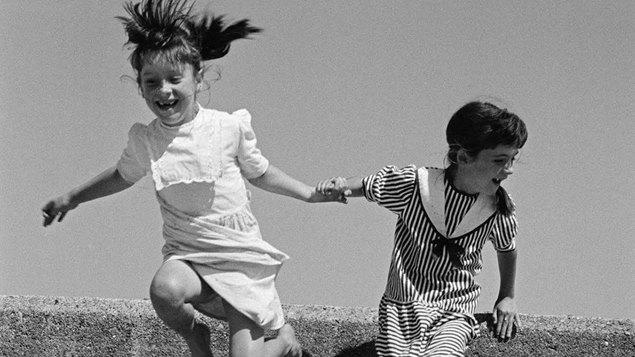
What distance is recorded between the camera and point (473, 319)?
14.6 ft

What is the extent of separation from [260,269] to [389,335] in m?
0.62

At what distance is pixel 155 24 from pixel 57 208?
0.95m

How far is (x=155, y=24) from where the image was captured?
14.5ft

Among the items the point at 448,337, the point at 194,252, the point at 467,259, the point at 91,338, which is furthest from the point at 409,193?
the point at 91,338

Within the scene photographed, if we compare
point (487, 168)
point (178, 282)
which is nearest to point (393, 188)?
point (487, 168)

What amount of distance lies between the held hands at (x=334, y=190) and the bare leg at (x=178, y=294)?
0.66m

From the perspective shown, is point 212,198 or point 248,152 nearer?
point 212,198

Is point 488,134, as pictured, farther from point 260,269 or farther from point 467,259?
point 260,269

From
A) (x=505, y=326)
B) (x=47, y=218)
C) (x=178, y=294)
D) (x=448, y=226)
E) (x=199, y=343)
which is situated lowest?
(x=199, y=343)

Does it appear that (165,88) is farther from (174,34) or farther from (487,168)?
(487,168)

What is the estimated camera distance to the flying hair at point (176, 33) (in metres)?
4.38

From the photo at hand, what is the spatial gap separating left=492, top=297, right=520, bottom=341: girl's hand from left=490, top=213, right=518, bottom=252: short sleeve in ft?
Answer: 0.84

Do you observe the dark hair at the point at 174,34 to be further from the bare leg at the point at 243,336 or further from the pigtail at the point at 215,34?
the bare leg at the point at 243,336

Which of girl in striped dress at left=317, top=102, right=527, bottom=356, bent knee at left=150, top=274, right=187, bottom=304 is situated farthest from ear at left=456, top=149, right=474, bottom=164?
bent knee at left=150, top=274, right=187, bottom=304
